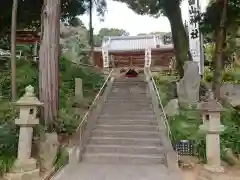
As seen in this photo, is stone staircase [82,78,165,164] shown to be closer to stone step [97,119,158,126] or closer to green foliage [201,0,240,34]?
stone step [97,119,158,126]

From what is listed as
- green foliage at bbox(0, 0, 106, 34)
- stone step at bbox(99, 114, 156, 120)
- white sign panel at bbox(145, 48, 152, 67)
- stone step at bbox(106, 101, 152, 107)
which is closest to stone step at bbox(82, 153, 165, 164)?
stone step at bbox(99, 114, 156, 120)

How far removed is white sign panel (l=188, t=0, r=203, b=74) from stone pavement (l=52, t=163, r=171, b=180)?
6353 millimetres

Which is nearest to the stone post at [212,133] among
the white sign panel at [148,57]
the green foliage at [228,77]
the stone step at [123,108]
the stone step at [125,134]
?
the stone step at [125,134]

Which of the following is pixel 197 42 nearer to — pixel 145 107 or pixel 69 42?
pixel 145 107

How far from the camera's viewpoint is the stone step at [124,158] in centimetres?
739

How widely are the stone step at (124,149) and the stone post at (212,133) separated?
131cm

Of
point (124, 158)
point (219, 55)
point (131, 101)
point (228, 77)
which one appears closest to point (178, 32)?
point (228, 77)

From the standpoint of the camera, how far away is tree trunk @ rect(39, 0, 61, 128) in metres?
7.96

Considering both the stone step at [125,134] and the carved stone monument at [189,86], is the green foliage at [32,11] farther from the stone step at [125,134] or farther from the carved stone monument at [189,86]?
the stone step at [125,134]

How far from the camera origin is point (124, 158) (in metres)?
7.48

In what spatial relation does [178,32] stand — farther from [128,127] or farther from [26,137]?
[26,137]

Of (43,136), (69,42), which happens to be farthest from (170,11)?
(69,42)

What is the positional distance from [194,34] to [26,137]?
841 centimetres

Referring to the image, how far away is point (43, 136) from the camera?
7406 mm
